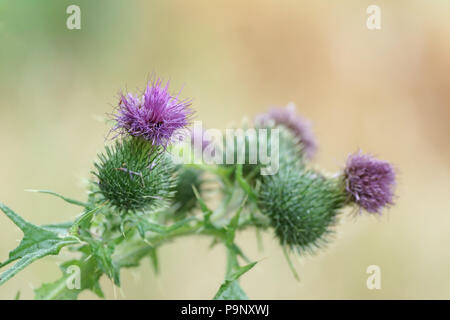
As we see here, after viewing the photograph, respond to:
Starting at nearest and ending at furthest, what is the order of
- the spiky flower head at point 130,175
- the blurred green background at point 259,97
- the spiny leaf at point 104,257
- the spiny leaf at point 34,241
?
the spiny leaf at point 34,241, the spiny leaf at point 104,257, the spiky flower head at point 130,175, the blurred green background at point 259,97

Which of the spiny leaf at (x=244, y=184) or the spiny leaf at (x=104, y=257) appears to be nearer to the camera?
the spiny leaf at (x=104, y=257)

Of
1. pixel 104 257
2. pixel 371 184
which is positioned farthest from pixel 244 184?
pixel 104 257

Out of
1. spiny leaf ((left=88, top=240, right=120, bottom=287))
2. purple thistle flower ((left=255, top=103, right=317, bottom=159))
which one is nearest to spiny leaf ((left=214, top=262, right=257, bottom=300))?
spiny leaf ((left=88, top=240, right=120, bottom=287))

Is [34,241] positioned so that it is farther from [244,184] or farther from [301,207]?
[301,207]

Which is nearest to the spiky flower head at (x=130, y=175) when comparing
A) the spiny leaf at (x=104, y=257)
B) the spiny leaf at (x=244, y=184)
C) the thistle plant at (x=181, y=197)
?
the thistle plant at (x=181, y=197)

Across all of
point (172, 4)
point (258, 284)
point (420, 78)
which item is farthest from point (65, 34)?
point (420, 78)

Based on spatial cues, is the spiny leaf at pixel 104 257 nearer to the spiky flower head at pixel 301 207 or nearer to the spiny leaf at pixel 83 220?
the spiny leaf at pixel 83 220

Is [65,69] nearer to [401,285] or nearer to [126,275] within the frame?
[126,275]

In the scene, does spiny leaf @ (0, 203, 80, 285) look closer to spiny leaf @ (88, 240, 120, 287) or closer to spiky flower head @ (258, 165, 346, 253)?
spiny leaf @ (88, 240, 120, 287)
